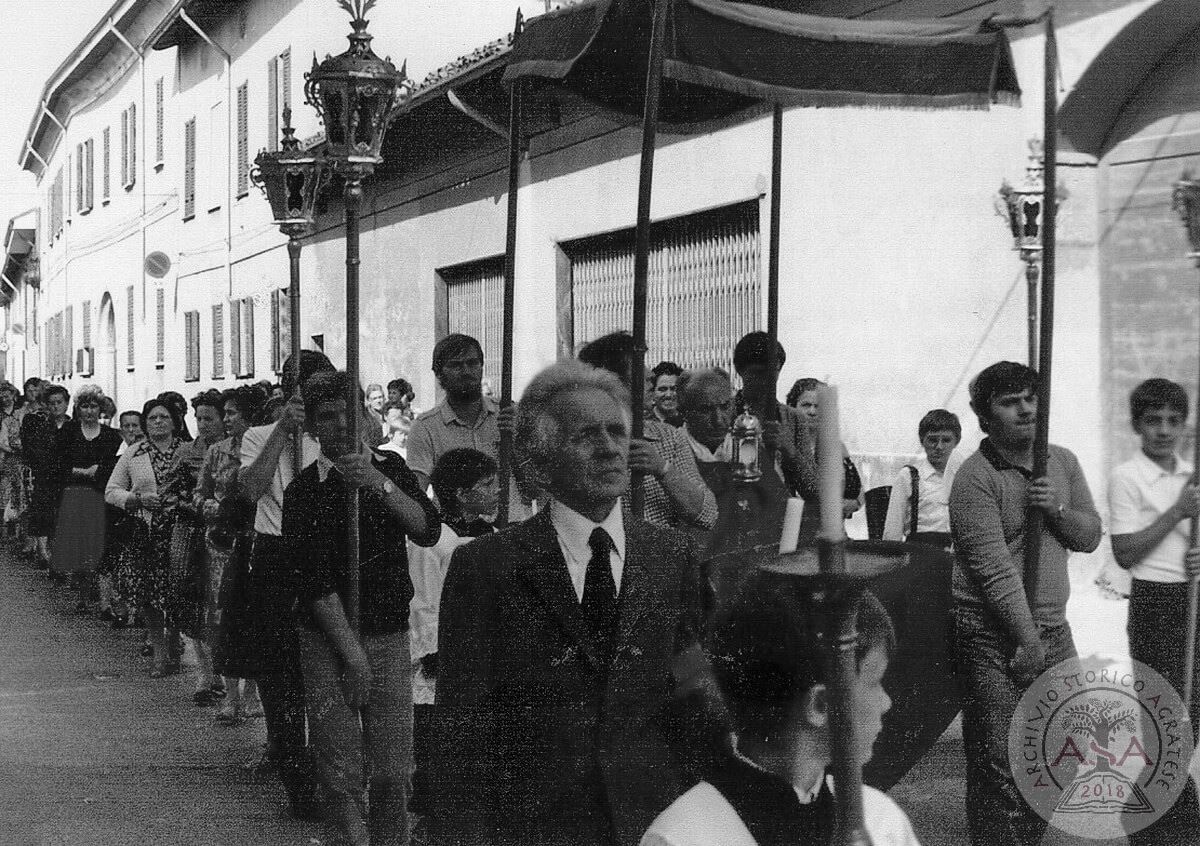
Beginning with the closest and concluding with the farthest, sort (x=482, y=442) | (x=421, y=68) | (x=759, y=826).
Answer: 1. (x=759, y=826)
2. (x=482, y=442)
3. (x=421, y=68)

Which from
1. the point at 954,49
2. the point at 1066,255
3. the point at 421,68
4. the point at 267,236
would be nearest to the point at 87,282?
the point at 267,236

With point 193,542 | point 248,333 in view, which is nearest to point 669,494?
point 193,542

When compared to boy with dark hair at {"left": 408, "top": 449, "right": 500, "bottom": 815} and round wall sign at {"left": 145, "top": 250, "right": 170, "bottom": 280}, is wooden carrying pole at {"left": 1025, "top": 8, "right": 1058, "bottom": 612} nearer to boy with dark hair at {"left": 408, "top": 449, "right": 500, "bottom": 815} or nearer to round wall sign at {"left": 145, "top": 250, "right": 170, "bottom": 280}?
boy with dark hair at {"left": 408, "top": 449, "right": 500, "bottom": 815}

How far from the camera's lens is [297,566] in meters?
6.14

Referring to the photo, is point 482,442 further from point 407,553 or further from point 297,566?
point 297,566

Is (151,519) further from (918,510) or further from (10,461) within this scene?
(10,461)

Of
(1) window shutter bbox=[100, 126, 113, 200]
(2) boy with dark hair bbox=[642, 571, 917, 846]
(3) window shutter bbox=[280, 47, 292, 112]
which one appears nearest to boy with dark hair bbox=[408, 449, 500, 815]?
(2) boy with dark hair bbox=[642, 571, 917, 846]

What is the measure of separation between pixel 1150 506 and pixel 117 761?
5.03m

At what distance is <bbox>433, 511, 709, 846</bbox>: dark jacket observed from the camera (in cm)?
368

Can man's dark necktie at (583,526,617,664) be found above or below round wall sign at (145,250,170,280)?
below

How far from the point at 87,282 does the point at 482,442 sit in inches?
1379

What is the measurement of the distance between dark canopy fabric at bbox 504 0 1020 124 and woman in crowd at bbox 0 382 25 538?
1476 cm

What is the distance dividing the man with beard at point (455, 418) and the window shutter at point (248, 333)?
2051 cm

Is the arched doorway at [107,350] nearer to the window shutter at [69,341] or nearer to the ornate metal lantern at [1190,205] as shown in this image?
the window shutter at [69,341]
